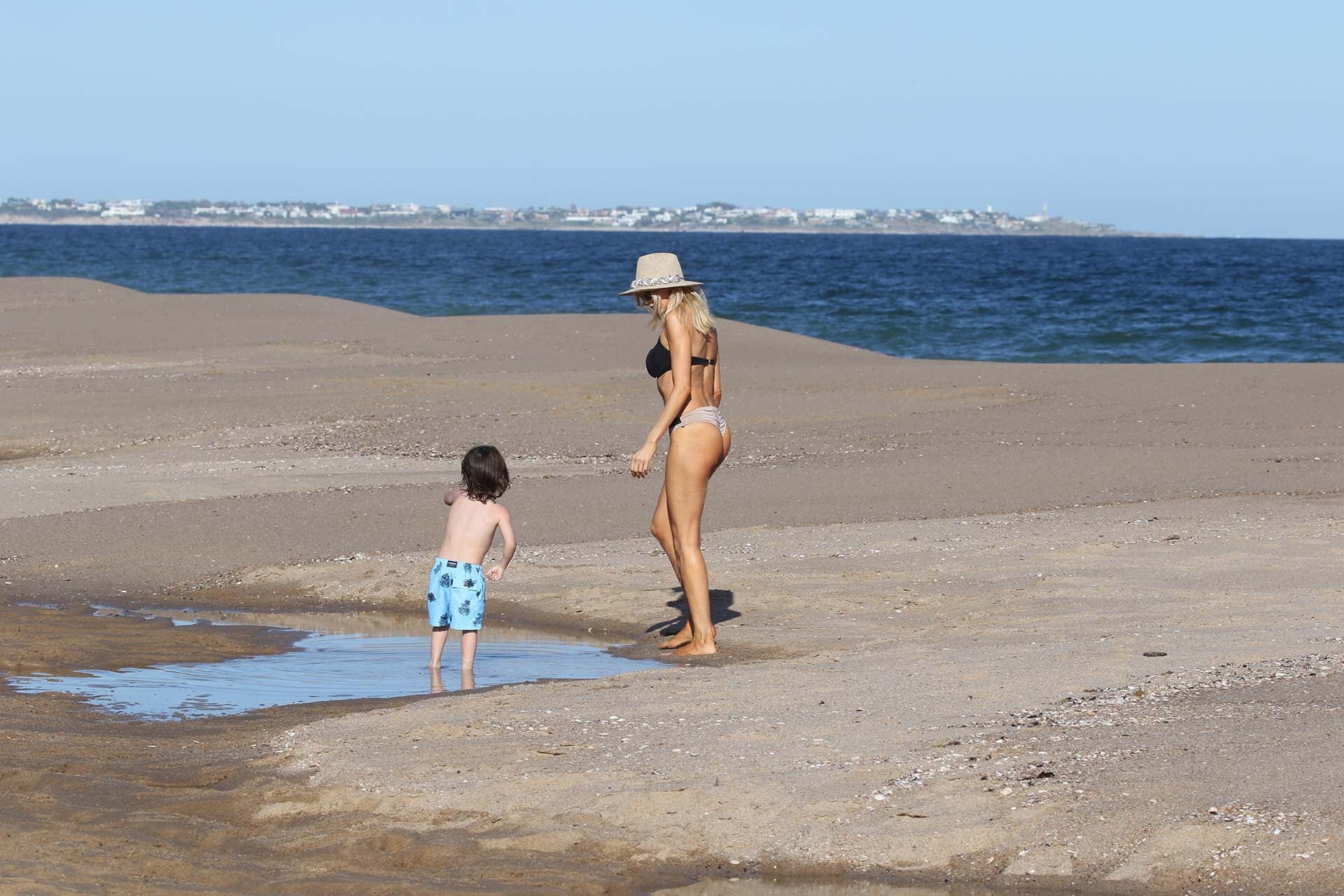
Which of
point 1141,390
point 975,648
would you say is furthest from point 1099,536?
point 1141,390

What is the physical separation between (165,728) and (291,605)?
2.84m

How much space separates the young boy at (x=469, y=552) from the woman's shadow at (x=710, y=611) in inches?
40.7

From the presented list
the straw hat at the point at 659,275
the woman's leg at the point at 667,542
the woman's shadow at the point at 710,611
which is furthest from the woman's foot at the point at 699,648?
the straw hat at the point at 659,275

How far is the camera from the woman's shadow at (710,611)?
794 cm

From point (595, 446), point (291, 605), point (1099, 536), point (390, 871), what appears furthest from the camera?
point (595, 446)

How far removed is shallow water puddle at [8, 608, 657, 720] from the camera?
21.1 feet

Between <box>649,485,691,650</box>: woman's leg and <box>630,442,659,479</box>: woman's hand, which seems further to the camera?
<box>649,485,691,650</box>: woman's leg

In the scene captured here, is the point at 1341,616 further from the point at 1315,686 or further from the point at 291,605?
the point at 291,605

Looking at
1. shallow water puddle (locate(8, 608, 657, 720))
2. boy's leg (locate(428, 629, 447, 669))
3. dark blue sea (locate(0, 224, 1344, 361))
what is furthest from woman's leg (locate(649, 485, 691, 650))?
dark blue sea (locate(0, 224, 1344, 361))

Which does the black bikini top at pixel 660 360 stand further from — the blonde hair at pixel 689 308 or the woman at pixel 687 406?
the blonde hair at pixel 689 308

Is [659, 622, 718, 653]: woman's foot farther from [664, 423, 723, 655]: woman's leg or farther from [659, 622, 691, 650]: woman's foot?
[664, 423, 723, 655]: woman's leg

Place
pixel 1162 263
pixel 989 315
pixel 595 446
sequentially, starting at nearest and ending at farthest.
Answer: pixel 595 446, pixel 989 315, pixel 1162 263

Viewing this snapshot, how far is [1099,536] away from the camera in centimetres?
941

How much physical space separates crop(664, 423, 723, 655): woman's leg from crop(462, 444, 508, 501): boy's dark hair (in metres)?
0.76
